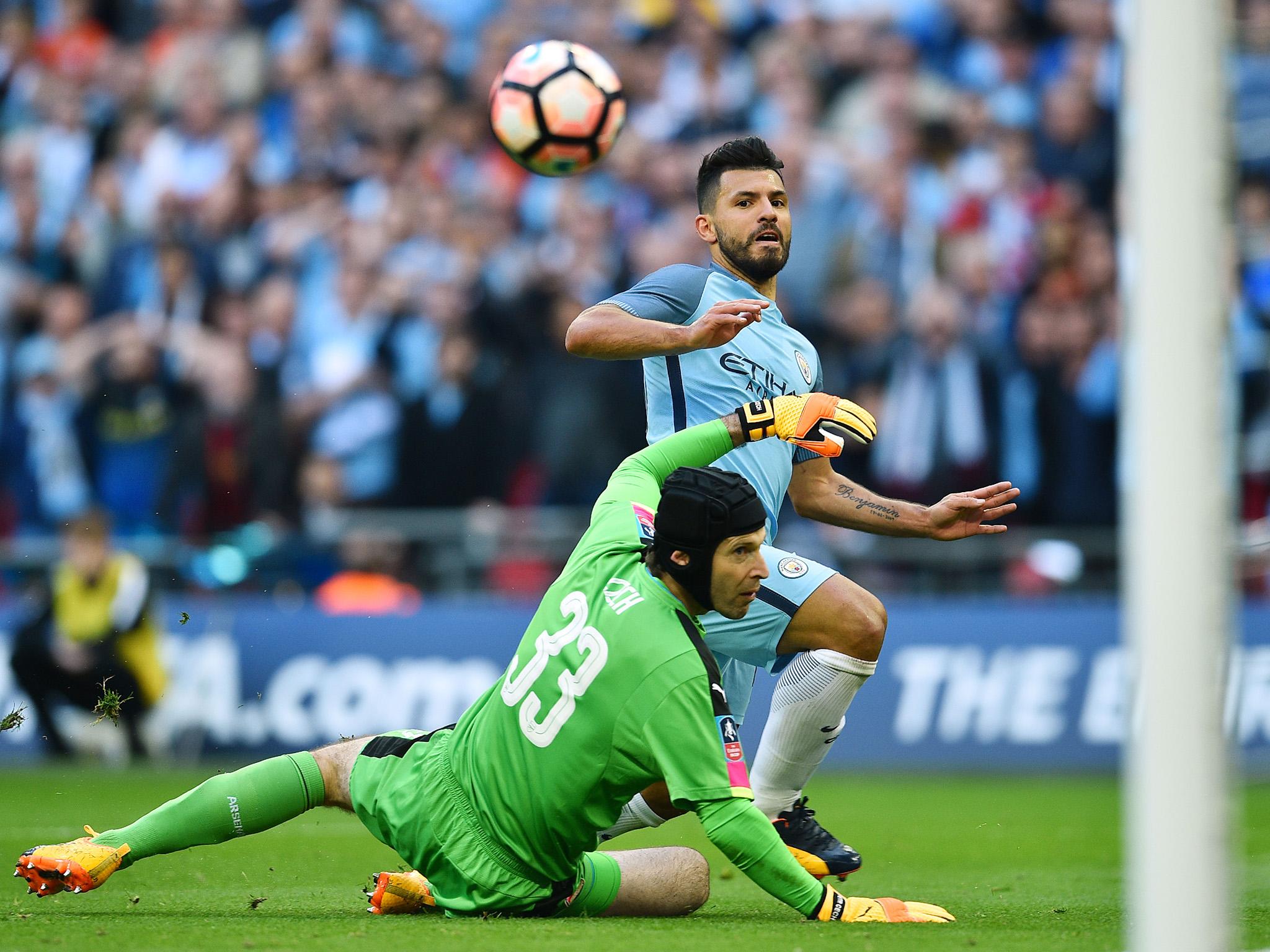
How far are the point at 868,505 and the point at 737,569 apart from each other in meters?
1.60

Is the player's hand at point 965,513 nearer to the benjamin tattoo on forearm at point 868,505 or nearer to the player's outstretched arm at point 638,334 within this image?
the benjamin tattoo on forearm at point 868,505

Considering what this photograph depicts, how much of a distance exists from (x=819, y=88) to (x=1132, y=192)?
11771 mm

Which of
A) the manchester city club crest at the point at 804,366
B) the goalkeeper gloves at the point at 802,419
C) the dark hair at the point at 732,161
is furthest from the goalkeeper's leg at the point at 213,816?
the dark hair at the point at 732,161

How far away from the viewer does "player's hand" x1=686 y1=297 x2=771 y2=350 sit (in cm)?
575

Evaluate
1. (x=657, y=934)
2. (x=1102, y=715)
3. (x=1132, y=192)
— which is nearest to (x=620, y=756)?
(x=657, y=934)

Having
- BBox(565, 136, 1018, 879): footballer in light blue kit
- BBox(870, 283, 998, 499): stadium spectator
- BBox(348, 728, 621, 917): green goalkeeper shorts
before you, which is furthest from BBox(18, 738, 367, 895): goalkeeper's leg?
BBox(870, 283, 998, 499): stadium spectator

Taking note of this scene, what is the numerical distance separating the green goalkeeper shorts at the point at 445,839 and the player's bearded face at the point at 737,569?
1059 mm

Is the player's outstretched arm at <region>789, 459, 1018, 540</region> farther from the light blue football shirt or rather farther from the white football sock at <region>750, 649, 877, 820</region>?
the white football sock at <region>750, 649, 877, 820</region>

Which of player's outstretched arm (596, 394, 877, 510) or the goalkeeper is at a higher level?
player's outstretched arm (596, 394, 877, 510)

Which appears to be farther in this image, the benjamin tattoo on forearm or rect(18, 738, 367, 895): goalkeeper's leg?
the benjamin tattoo on forearm

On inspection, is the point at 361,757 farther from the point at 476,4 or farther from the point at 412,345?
the point at 476,4

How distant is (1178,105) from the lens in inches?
136

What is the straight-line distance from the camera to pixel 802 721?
20.5ft

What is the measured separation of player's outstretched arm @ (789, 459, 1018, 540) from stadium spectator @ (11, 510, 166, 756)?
6.58 m
